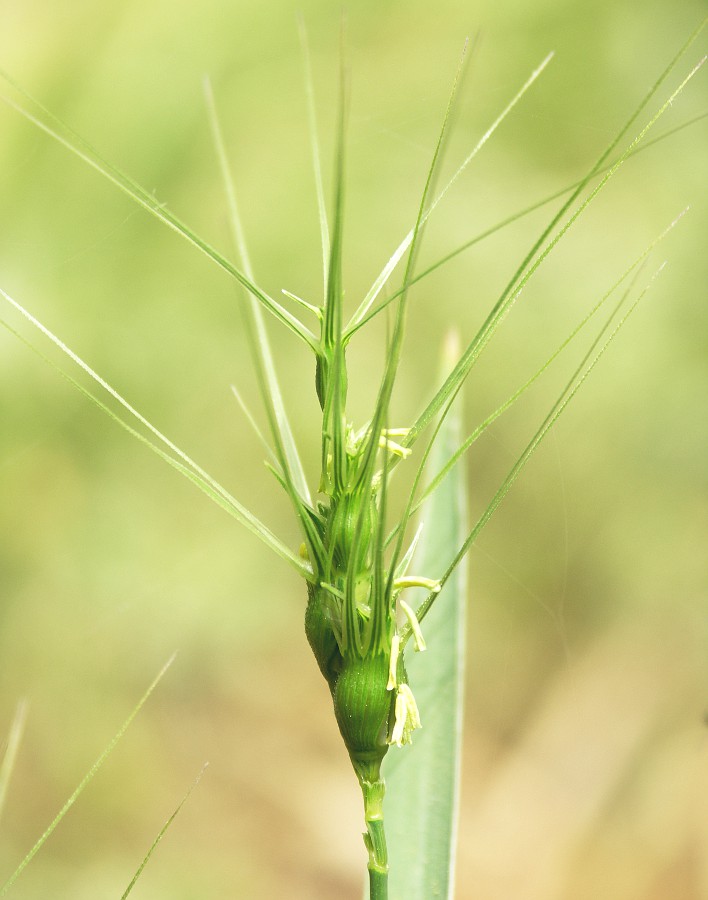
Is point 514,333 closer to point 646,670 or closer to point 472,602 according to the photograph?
point 472,602

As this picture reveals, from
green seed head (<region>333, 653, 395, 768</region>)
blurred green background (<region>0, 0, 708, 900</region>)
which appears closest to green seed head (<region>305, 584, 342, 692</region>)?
green seed head (<region>333, 653, 395, 768</region>)

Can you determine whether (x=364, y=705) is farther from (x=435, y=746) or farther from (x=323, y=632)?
(x=435, y=746)

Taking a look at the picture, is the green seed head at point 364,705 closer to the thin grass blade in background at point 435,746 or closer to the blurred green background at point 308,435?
the thin grass blade in background at point 435,746

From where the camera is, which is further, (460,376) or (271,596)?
(271,596)

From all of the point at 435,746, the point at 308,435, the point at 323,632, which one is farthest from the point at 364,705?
the point at 308,435

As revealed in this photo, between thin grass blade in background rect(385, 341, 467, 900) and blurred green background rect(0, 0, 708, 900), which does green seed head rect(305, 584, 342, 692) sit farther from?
blurred green background rect(0, 0, 708, 900)

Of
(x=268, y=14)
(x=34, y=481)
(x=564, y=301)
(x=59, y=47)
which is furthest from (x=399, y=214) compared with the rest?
(x=34, y=481)
